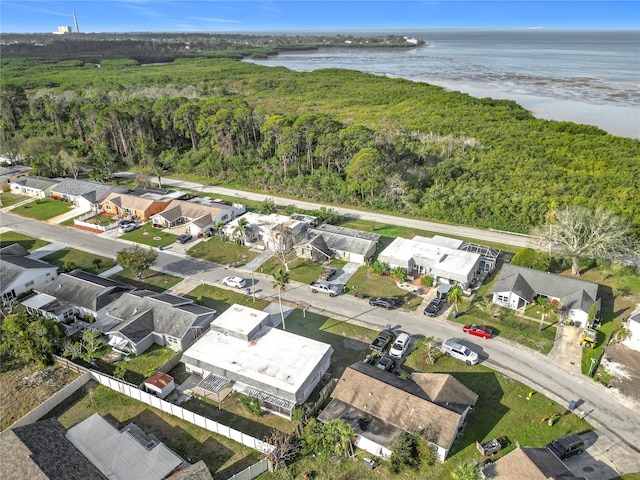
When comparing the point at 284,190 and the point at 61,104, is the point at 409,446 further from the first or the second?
the point at 61,104

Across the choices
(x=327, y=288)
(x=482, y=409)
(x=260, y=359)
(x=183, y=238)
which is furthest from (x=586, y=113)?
(x=260, y=359)

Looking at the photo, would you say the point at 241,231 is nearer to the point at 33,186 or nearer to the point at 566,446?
the point at 566,446

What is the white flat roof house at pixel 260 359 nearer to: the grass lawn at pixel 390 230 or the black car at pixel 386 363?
the black car at pixel 386 363

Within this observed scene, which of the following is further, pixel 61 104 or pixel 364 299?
pixel 61 104

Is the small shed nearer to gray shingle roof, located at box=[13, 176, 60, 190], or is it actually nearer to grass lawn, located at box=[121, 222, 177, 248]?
grass lawn, located at box=[121, 222, 177, 248]

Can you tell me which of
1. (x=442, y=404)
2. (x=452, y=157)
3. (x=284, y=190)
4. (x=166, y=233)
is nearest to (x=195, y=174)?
(x=284, y=190)

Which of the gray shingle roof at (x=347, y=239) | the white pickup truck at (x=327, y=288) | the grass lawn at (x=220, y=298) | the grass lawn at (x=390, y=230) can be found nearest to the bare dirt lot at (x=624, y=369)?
the grass lawn at (x=390, y=230)
